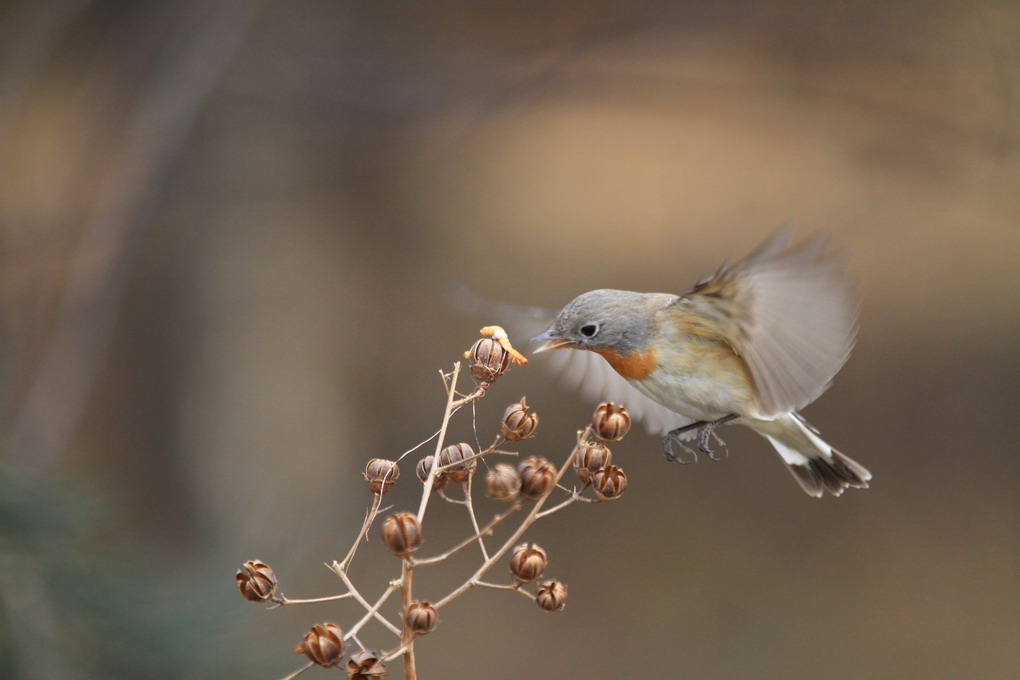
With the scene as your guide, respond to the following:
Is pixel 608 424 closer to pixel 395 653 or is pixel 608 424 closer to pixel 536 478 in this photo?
pixel 536 478

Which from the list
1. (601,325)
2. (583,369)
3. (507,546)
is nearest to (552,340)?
(601,325)

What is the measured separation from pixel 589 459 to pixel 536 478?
185 mm

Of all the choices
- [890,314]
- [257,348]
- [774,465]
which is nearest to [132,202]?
[257,348]

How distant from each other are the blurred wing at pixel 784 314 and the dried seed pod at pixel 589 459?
54cm

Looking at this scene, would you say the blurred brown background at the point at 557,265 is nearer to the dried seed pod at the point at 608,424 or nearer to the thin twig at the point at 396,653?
the dried seed pod at the point at 608,424

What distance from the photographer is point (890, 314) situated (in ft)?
17.0

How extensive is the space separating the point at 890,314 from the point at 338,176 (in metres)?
3.23

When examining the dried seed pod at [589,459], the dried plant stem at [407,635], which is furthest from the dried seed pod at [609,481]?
the dried plant stem at [407,635]

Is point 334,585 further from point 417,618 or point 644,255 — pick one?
point 417,618

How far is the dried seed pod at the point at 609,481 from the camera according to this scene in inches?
52.5

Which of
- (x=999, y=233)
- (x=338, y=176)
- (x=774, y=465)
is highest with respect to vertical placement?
(x=338, y=176)

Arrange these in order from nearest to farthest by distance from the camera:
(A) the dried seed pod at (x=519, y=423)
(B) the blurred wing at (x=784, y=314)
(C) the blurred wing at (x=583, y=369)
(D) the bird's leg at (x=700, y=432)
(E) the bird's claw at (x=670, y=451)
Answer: (A) the dried seed pod at (x=519, y=423) < (B) the blurred wing at (x=784, y=314) < (E) the bird's claw at (x=670, y=451) < (D) the bird's leg at (x=700, y=432) < (C) the blurred wing at (x=583, y=369)

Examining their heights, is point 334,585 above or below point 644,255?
below

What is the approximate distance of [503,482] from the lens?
1.18 metres
